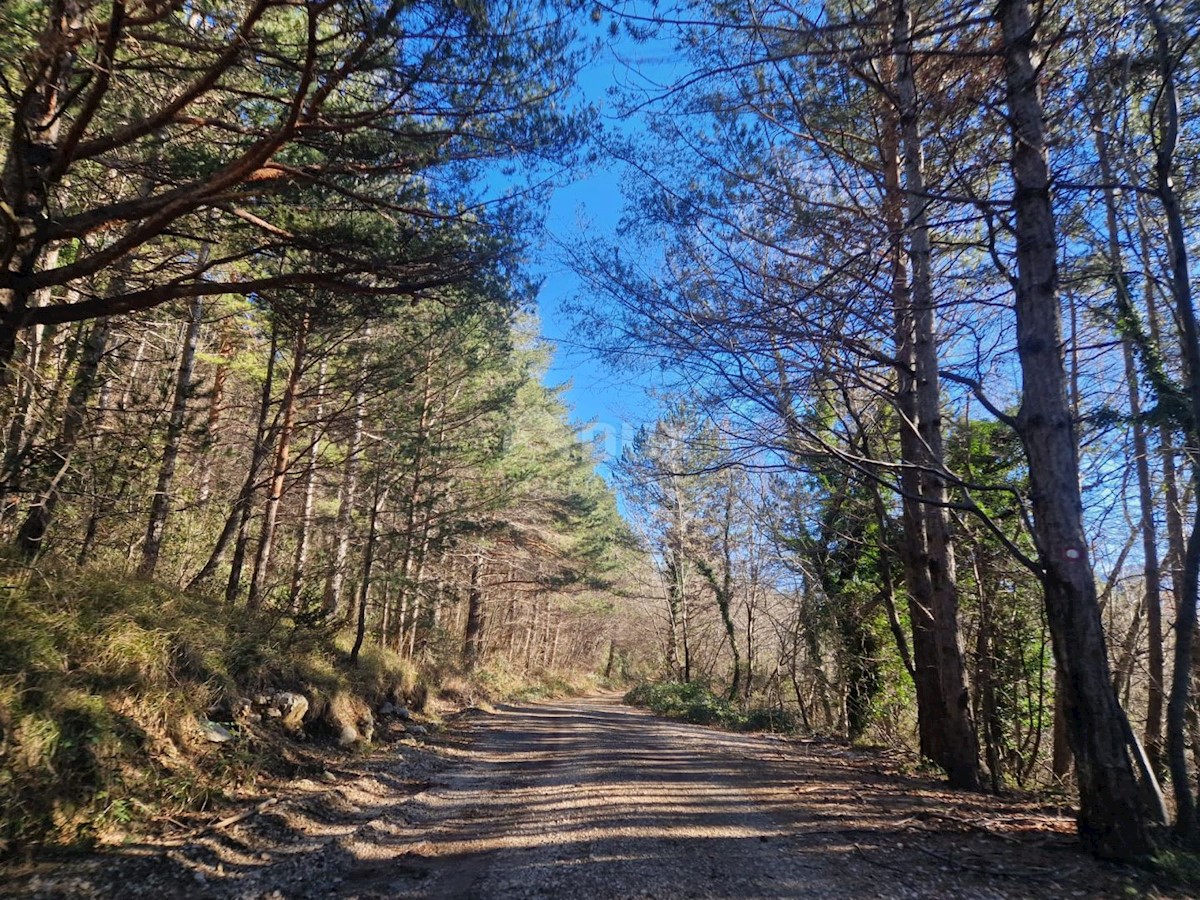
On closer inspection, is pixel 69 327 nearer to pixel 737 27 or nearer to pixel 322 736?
pixel 322 736

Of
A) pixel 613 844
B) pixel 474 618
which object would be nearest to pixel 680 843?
pixel 613 844

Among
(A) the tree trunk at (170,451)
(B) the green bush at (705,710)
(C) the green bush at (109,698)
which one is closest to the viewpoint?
(C) the green bush at (109,698)

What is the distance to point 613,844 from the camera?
5.04m

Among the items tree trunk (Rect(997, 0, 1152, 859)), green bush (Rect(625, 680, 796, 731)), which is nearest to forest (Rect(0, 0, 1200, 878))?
tree trunk (Rect(997, 0, 1152, 859))

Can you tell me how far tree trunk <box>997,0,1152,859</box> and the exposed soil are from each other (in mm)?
451

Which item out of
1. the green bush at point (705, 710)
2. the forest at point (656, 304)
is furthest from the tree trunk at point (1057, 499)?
the green bush at point (705, 710)

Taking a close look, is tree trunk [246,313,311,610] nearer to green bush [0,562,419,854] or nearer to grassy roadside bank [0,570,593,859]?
grassy roadside bank [0,570,593,859]

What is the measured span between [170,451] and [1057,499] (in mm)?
9630

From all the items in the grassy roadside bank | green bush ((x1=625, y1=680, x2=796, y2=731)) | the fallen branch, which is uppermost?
the grassy roadside bank

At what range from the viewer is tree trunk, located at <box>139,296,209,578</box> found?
296 inches

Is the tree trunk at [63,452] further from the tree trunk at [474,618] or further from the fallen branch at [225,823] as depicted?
the tree trunk at [474,618]

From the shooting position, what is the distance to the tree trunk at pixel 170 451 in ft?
24.7

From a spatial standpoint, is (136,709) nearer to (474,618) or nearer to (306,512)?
(306,512)

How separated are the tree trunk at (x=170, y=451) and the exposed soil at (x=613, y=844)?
4.12 metres
